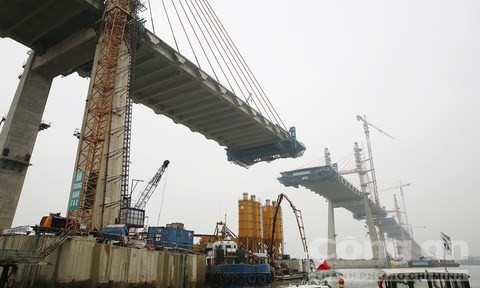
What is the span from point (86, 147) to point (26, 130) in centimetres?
1161

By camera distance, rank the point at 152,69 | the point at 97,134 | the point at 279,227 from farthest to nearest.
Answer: the point at 279,227 → the point at 152,69 → the point at 97,134

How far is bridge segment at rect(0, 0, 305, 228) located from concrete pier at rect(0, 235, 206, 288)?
16.4 m

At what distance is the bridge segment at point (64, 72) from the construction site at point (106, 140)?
0.11 m

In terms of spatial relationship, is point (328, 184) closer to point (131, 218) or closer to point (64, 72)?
point (131, 218)

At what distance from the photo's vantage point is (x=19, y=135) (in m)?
35.2

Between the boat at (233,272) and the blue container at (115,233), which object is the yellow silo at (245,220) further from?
the blue container at (115,233)

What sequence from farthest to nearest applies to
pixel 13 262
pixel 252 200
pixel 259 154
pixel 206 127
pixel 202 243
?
1. pixel 259 154
2. pixel 206 127
3. pixel 252 200
4. pixel 202 243
5. pixel 13 262

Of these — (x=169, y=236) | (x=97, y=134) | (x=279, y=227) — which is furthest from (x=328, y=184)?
(x=97, y=134)

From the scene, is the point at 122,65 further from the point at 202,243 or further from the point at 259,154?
the point at 259,154

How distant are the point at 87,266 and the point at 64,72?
93.1 ft

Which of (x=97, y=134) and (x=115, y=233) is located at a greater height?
(x=97, y=134)

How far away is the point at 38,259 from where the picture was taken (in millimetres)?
18156

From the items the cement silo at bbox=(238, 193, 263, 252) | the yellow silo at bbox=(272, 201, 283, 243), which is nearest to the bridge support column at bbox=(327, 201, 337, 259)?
the yellow silo at bbox=(272, 201, 283, 243)

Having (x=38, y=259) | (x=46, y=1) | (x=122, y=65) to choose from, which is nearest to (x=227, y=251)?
(x=38, y=259)
